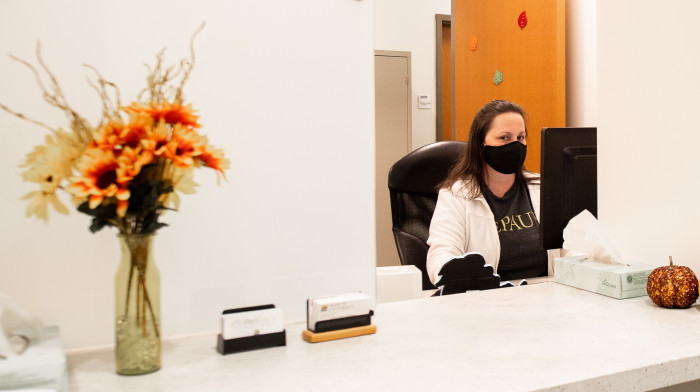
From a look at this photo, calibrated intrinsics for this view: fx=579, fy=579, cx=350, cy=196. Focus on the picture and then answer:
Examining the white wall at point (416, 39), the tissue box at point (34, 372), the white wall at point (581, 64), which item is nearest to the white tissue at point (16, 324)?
the tissue box at point (34, 372)

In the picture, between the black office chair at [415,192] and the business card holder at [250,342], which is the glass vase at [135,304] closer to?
the business card holder at [250,342]

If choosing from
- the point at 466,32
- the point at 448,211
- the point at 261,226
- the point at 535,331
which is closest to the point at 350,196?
the point at 261,226

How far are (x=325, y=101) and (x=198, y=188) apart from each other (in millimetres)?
296

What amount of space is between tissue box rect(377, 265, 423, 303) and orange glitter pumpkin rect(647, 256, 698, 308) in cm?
51

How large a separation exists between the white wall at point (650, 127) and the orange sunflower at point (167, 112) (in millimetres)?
1036

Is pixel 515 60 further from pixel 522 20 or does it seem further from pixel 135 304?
pixel 135 304

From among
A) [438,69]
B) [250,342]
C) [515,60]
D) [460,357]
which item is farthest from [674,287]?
[438,69]

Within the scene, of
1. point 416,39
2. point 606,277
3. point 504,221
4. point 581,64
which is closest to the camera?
point 606,277

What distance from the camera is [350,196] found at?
1.16m

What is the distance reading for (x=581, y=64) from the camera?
2.62m

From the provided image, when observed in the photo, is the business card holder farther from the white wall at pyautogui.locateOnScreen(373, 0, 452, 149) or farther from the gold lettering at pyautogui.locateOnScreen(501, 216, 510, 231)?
the white wall at pyautogui.locateOnScreen(373, 0, 452, 149)

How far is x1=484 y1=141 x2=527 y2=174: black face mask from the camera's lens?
7.16 ft

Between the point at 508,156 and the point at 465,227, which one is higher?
the point at 508,156

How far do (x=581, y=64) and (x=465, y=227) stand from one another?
102 centimetres
